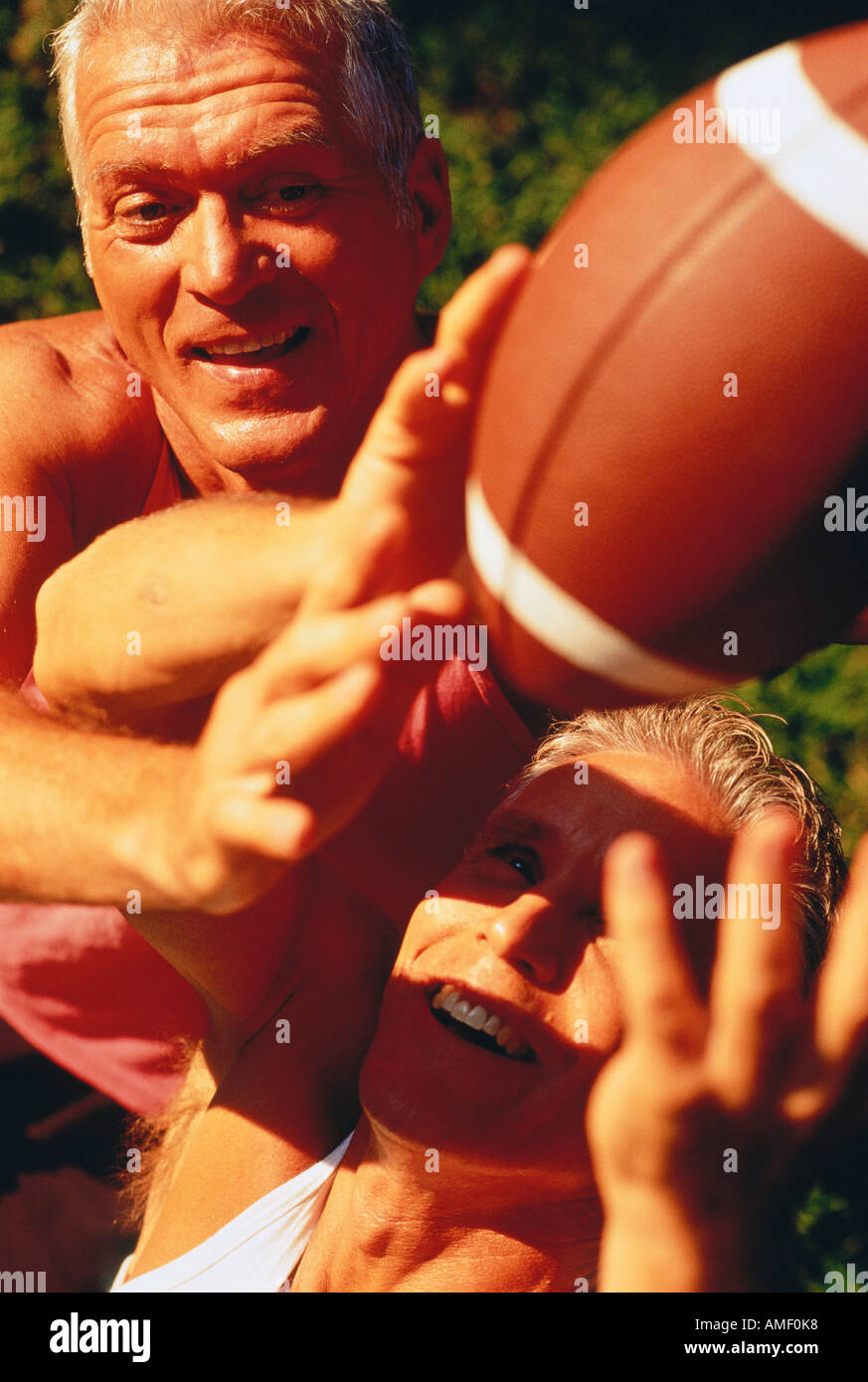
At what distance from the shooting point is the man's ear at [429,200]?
2.17 meters

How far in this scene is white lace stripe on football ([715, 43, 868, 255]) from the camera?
126 centimetres

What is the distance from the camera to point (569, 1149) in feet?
5.44

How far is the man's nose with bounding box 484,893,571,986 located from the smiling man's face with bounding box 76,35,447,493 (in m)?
0.73

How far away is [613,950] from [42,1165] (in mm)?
1387

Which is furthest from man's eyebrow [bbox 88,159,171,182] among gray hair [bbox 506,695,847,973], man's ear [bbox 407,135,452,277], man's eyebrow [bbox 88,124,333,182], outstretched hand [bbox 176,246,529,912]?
gray hair [bbox 506,695,847,973]

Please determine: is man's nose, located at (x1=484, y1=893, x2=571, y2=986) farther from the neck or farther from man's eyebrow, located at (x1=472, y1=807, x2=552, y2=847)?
the neck

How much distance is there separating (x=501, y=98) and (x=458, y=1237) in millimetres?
2960

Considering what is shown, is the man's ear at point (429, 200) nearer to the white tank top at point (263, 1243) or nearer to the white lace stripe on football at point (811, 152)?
the white lace stripe on football at point (811, 152)

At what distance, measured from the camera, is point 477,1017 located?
1.66m

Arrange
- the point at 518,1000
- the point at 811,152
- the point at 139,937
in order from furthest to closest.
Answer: the point at 139,937 → the point at 518,1000 → the point at 811,152

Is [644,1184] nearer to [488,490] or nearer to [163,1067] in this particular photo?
[488,490]

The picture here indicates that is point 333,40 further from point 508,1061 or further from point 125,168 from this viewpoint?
point 508,1061

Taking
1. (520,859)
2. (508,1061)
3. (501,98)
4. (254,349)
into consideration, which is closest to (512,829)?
(520,859)

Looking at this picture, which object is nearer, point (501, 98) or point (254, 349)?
point (254, 349)
